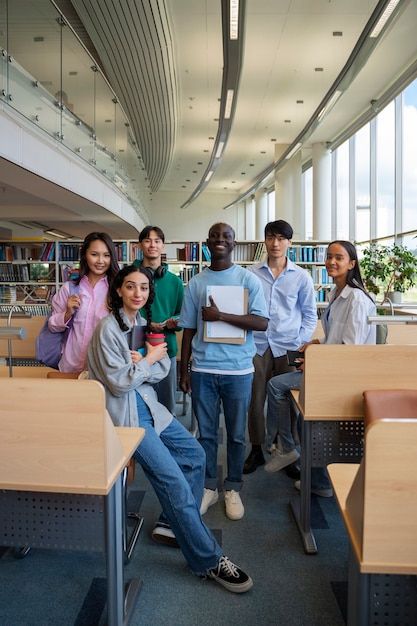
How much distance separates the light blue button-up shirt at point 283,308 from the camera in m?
3.14

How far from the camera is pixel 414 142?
7809 millimetres

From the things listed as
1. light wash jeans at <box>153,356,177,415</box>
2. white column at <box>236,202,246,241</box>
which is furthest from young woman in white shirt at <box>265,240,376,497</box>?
white column at <box>236,202,246,241</box>

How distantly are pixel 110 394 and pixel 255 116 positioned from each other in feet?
33.4

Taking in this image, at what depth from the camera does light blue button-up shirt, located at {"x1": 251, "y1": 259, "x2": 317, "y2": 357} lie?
3.14 meters

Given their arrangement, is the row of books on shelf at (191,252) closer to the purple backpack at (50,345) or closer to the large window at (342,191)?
the purple backpack at (50,345)

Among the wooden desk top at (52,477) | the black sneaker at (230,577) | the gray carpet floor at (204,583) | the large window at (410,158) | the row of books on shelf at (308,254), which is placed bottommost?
the gray carpet floor at (204,583)

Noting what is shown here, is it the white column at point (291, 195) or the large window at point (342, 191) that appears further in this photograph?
the white column at point (291, 195)

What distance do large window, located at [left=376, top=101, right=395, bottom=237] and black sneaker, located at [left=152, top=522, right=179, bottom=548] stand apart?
7.37m

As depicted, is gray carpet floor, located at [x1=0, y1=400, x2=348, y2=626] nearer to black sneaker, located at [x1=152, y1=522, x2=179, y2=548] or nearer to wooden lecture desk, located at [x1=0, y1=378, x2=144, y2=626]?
black sneaker, located at [x1=152, y1=522, x2=179, y2=548]

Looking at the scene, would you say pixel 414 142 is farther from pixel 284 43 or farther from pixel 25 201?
pixel 25 201

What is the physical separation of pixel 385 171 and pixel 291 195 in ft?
13.7

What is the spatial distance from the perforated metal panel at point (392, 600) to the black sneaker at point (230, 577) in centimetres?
77

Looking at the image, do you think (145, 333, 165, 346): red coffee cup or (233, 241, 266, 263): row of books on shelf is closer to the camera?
(145, 333, 165, 346): red coffee cup

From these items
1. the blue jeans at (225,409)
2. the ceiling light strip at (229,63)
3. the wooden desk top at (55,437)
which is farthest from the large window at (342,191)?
the wooden desk top at (55,437)
